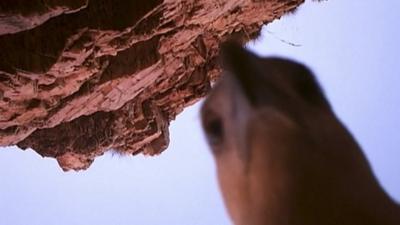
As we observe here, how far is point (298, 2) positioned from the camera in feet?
14.0

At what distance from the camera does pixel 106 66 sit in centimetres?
343

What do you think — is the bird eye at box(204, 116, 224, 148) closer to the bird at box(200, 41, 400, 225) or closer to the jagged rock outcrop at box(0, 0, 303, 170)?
the bird at box(200, 41, 400, 225)

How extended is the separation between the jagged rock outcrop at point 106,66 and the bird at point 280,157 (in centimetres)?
187

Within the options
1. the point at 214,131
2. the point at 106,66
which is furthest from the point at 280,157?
the point at 106,66

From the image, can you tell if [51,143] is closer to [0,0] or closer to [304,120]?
[0,0]

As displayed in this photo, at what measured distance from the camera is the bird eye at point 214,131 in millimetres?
683

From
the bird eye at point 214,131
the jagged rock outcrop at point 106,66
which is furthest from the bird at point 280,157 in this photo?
the jagged rock outcrop at point 106,66

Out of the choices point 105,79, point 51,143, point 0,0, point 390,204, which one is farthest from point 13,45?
point 390,204

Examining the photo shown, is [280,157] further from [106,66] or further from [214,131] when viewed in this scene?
[106,66]

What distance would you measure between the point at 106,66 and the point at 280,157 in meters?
2.90

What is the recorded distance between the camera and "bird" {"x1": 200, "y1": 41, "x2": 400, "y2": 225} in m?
0.60

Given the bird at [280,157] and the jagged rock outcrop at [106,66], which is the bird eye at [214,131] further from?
the jagged rock outcrop at [106,66]

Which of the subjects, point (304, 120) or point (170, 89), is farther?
point (170, 89)

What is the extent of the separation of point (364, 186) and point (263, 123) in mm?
125
